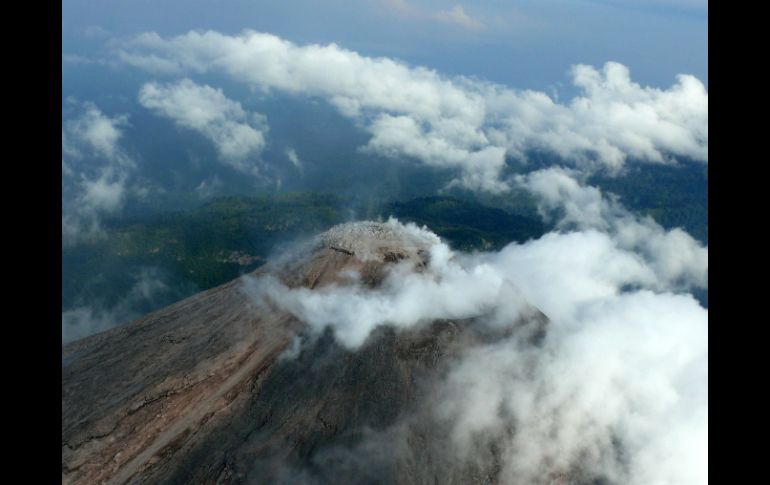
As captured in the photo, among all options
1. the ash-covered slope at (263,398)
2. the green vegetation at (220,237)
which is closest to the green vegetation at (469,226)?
the green vegetation at (220,237)

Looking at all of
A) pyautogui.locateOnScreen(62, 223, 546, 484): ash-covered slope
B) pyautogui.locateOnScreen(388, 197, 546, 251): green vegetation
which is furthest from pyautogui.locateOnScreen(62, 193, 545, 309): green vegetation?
pyautogui.locateOnScreen(62, 223, 546, 484): ash-covered slope

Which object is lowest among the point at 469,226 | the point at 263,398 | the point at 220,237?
the point at 220,237

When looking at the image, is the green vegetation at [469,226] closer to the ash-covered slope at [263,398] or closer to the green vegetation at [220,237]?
the green vegetation at [220,237]

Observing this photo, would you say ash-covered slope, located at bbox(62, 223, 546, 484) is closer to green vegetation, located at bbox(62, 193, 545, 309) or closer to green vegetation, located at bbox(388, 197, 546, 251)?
green vegetation, located at bbox(62, 193, 545, 309)

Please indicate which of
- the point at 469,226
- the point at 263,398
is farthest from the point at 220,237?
the point at 263,398

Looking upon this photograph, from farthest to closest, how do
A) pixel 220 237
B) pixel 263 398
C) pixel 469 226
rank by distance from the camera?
1. pixel 469 226
2. pixel 220 237
3. pixel 263 398

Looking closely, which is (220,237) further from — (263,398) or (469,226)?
(263,398)

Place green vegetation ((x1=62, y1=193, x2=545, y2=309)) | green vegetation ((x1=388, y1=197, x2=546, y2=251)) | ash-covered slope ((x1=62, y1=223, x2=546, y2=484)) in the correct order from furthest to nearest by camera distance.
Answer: green vegetation ((x1=388, y1=197, x2=546, y2=251))
green vegetation ((x1=62, y1=193, x2=545, y2=309))
ash-covered slope ((x1=62, y1=223, x2=546, y2=484))
